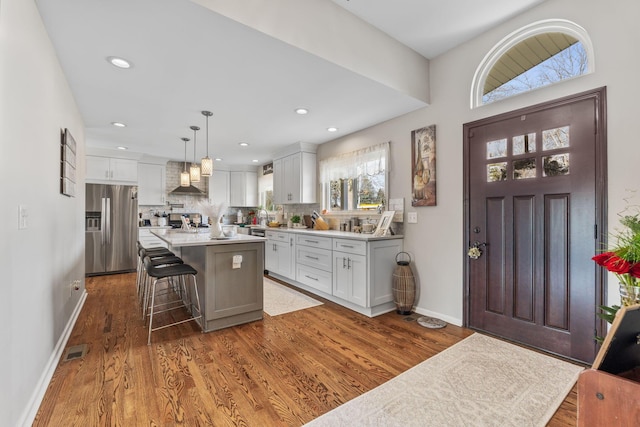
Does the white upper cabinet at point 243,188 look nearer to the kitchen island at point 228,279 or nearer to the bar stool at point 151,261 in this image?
the bar stool at point 151,261

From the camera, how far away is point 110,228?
17.3 feet

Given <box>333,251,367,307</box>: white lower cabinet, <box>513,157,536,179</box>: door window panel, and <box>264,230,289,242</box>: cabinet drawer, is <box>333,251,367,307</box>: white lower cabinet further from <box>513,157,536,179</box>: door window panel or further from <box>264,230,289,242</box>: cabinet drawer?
<box>513,157,536,179</box>: door window panel

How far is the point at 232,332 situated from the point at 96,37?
2.66m

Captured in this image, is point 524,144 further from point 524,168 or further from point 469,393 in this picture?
point 469,393

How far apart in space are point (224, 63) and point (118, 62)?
2.82ft

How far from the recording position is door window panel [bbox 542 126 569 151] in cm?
230

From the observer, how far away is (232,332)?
2834 millimetres

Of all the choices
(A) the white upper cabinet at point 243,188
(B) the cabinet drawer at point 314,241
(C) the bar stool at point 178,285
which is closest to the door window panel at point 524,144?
(B) the cabinet drawer at point 314,241

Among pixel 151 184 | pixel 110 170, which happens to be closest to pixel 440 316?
pixel 151 184

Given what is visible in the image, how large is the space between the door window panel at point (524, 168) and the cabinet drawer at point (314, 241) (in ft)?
7.01

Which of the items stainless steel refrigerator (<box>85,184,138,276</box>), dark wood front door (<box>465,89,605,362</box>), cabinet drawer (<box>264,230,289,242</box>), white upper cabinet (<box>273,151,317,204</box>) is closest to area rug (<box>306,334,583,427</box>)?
dark wood front door (<box>465,89,605,362</box>)

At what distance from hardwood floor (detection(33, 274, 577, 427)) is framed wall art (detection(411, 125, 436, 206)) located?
4.59ft

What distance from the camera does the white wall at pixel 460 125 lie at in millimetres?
2018

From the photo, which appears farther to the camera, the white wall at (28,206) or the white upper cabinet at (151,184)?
the white upper cabinet at (151,184)
